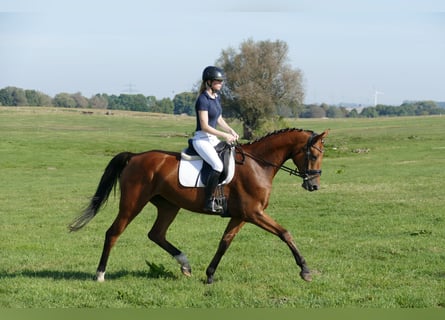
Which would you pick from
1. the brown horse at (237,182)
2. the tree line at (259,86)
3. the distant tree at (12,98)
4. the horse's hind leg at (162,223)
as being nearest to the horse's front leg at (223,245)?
the brown horse at (237,182)

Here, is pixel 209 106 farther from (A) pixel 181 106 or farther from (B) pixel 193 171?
(A) pixel 181 106

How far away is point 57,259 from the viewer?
11945mm

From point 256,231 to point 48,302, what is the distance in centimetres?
820

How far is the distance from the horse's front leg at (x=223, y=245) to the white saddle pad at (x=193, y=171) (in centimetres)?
75

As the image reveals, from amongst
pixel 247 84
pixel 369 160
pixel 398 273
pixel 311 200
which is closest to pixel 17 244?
pixel 398 273

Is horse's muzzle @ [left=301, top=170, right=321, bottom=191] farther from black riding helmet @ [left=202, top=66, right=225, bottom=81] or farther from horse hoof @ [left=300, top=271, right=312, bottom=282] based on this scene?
black riding helmet @ [left=202, top=66, right=225, bottom=81]

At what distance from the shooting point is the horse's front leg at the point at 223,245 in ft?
31.8

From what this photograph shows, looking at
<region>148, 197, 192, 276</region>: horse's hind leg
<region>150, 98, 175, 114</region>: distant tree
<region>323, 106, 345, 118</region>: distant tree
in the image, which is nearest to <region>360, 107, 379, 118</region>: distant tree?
<region>323, 106, 345, 118</region>: distant tree

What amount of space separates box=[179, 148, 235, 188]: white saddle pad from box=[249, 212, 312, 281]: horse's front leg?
0.85 metres

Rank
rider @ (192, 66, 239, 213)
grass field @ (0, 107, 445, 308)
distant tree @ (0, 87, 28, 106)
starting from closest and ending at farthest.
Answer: grass field @ (0, 107, 445, 308), rider @ (192, 66, 239, 213), distant tree @ (0, 87, 28, 106)

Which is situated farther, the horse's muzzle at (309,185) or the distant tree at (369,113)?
the distant tree at (369,113)

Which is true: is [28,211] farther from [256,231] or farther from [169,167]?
[169,167]

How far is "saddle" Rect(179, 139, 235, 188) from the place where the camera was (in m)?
9.87

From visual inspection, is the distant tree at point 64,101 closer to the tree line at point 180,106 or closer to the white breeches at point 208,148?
the tree line at point 180,106
